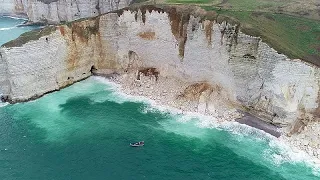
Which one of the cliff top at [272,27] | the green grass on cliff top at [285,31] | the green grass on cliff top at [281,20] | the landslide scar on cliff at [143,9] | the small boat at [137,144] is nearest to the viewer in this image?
the small boat at [137,144]

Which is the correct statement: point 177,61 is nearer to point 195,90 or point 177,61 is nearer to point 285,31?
point 195,90

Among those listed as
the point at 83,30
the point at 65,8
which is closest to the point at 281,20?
the point at 83,30

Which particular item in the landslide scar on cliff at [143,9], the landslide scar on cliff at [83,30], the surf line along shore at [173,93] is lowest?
the surf line along shore at [173,93]

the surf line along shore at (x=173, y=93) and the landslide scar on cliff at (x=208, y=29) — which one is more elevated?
the landslide scar on cliff at (x=208, y=29)

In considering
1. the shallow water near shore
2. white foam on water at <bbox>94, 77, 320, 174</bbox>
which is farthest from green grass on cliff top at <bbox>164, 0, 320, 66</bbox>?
the shallow water near shore

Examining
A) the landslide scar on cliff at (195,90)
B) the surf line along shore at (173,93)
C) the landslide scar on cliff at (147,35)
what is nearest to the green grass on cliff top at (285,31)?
the landslide scar on cliff at (147,35)

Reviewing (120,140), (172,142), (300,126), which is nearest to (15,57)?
(120,140)

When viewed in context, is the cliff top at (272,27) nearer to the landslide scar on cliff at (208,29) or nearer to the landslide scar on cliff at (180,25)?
the landslide scar on cliff at (180,25)
